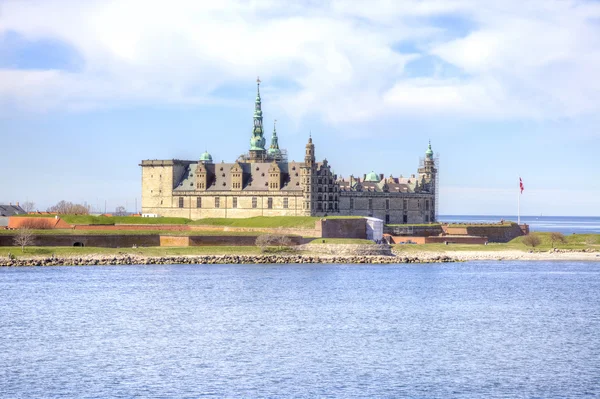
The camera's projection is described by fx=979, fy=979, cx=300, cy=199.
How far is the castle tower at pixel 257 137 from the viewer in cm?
13538

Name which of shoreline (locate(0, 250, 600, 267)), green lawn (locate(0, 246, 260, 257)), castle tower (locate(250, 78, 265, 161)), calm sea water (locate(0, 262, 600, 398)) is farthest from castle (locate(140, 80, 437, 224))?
calm sea water (locate(0, 262, 600, 398))

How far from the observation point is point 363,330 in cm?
4881

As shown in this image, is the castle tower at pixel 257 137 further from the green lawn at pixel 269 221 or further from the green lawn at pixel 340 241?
the green lawn at pixel 340 241

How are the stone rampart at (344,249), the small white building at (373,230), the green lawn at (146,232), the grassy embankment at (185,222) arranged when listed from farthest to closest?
the small white building at (373,230) < the grassy embankment at (185,222) < the stone rampart at (344,249) < the green lawn at (146,232)

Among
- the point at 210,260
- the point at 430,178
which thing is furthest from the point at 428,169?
the point at 210,260

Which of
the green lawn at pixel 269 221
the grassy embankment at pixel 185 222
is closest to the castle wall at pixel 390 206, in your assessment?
the green lawn at pixel 269 221

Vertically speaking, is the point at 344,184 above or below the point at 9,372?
above

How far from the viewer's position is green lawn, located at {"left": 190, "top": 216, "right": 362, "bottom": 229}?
338ft

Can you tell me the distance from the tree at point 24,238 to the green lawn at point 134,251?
1.15m

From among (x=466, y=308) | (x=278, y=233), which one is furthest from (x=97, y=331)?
(x=278, y=233)

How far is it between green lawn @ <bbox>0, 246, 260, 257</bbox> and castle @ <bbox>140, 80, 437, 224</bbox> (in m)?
19.9

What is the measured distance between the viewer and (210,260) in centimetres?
9012

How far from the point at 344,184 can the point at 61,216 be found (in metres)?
39.3

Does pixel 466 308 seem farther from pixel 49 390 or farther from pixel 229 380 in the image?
pixel 49 390
